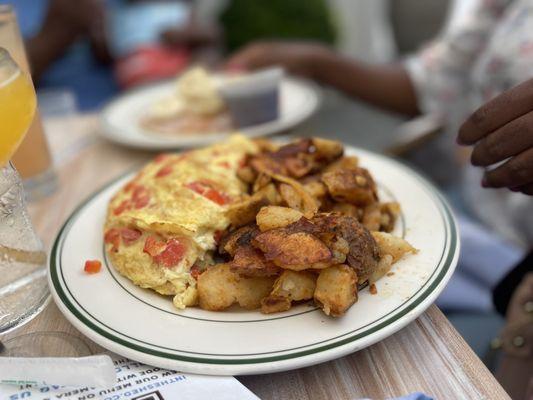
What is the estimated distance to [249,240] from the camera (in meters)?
0.75

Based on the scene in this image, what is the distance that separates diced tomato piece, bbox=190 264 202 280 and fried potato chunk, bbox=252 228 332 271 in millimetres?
127

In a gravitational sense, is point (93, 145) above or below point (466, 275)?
above

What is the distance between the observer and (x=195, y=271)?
2.59ft

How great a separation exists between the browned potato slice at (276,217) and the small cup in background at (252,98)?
772mm

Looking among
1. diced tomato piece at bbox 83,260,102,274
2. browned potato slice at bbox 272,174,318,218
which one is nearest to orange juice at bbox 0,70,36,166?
diced tomato piece at bbox 83,260,102,274

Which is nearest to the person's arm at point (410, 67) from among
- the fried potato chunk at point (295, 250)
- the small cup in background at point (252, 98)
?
the small cup in background at point (252, 98)

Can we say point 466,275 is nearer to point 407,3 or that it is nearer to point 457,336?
point 457,336

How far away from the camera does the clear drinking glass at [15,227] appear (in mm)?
694

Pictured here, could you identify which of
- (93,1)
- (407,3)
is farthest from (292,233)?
(407,3)

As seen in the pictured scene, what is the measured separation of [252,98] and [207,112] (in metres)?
0.19

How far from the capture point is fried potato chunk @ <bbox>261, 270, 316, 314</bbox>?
696 millimetres

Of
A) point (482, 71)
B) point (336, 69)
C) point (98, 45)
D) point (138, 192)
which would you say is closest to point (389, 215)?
point (138, 192)

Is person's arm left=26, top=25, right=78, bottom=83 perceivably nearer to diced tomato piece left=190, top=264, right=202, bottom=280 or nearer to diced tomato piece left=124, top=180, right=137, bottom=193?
diced tomato piece left=124, top=180, right=137, bottom=193

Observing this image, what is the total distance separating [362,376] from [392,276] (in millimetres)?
158
